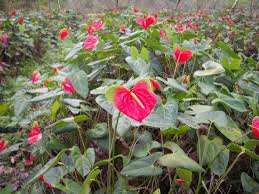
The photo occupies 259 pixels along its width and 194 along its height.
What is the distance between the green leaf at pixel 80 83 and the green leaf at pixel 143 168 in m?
0.38

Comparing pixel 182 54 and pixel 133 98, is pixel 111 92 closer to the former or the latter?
pixel 133 98

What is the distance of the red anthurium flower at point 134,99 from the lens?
2.49ft

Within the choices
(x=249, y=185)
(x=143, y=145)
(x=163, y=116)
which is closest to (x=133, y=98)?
(x=163, y=116)

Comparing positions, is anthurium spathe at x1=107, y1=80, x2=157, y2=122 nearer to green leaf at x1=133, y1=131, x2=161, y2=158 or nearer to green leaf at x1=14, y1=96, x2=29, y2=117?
green leaf at x1=133, y1=131, x2=161, y2=158

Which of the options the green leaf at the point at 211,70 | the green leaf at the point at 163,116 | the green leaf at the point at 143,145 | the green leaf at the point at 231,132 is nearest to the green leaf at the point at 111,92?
the green leaf at the point at 163,116

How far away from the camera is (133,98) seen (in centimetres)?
77

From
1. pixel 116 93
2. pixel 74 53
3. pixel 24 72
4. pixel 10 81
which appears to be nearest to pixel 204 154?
pixel 116 93

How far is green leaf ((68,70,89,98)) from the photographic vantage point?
3.93ft

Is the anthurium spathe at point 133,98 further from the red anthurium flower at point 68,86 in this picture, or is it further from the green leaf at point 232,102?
the red anthurium flower at point 68,86

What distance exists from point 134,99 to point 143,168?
0.92 feet

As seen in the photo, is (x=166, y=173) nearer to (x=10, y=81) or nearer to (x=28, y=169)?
(x=28, y=169)

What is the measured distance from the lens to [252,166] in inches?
44.5

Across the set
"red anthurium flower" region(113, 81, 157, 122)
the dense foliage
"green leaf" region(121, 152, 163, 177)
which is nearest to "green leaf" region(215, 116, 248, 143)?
the dense foliage

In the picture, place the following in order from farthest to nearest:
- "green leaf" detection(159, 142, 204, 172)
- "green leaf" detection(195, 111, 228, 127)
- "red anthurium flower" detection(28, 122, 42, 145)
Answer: "red anthurium flower" detection(28, 122, 42, 145), "green leaf" detection(195, 111, 228, 127), "green leaf" detection(159, 142, 204, 172)
